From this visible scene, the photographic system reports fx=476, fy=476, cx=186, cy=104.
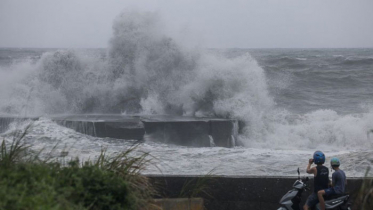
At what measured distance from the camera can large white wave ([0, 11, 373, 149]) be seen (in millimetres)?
13883

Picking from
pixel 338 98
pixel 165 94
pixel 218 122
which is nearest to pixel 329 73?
pixel 338 98

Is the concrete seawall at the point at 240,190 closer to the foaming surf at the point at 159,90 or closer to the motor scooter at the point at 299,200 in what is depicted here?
the motor scooter at the point at 299,200

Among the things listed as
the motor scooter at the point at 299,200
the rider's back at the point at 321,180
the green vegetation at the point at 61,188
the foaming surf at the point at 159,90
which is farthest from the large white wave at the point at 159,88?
the green vegetation at the point at 61,188

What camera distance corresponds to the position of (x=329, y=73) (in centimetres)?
2828

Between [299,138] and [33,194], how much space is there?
1160 cm

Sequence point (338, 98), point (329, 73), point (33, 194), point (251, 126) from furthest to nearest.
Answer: point (329, 73), point (338, 98), point (251, 126), point (33, 194)

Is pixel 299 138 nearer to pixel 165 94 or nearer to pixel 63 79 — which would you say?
pixel 165 94

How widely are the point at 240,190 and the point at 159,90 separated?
9.71 meters

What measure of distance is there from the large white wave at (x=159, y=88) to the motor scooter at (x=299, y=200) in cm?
724

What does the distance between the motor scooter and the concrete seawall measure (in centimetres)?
31

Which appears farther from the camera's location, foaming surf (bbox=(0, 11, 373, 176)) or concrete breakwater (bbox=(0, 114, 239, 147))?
foaming surf (bbox=(0, 11, 373, 176))

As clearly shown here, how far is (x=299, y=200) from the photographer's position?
5453mm

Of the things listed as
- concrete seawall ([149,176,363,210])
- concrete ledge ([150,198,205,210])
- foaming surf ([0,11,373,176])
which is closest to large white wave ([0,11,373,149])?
foaming surf ([0,11,373,176])

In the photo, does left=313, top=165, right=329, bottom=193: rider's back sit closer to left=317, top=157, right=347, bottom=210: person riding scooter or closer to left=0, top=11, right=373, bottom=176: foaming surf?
left=317, top=157, right=347, bottom=210: person riding scooter
